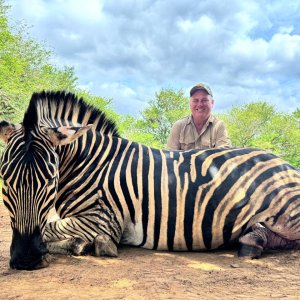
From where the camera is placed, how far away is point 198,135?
6.64 metres

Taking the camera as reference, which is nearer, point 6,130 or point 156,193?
point 6,130

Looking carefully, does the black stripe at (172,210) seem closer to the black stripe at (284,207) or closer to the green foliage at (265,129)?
the black stripe at (284,207)

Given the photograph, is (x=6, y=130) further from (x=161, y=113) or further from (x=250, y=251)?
(x=161, y=113)

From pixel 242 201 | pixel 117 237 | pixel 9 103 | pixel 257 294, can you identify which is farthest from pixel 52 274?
pixel 9 103

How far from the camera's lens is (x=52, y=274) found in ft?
10.2

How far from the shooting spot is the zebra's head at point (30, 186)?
3.21 metres

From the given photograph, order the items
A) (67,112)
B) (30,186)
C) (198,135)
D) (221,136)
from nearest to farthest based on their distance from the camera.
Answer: (30,186)
(67,112)
(221,136)
(198,135)

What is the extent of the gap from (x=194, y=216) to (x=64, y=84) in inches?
1141

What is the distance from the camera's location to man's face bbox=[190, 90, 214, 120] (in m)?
6.53

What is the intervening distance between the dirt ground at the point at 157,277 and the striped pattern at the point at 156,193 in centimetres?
25

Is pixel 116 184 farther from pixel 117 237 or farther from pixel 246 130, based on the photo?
pixel 246 130

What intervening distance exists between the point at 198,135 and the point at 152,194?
8.90 ft

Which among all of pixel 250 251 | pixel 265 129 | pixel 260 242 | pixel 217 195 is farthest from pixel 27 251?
pixel 265 129

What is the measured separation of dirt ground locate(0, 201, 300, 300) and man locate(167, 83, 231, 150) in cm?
274
